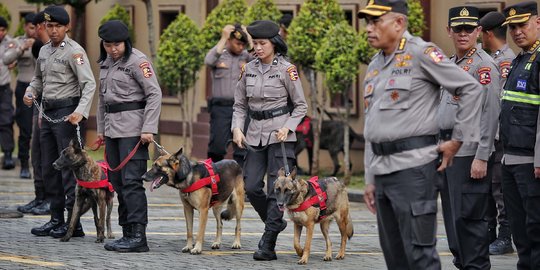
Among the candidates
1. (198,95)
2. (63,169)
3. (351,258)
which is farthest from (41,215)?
(198,95)

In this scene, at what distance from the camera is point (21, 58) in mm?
21234

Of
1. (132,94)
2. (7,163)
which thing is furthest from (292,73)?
(7,163)

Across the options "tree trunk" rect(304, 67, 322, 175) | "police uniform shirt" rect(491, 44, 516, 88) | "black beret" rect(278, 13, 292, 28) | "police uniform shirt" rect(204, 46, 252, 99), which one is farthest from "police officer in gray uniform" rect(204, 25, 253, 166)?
"police uniform shirt" rect(491, 44, 516, 88)

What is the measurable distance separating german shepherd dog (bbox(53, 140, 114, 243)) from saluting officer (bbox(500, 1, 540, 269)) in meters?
4.19

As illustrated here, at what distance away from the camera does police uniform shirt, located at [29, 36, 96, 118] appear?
1304 centimetres

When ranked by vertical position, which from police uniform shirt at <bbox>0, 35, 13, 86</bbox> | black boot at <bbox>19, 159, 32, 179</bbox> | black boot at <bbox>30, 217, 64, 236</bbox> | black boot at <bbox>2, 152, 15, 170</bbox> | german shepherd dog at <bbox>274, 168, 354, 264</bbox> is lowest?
black boot at <bbox>2, 152, 15, 170</bbox>

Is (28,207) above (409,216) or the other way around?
the other way around

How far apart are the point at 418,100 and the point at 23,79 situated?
14029 mm

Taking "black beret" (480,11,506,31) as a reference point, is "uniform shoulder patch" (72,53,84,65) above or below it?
below

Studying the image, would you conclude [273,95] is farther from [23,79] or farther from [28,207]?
[23,79]

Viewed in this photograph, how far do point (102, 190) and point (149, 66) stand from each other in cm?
135

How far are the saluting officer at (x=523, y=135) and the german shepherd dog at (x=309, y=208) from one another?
2.03 metres

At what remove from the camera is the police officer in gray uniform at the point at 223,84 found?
1716cm

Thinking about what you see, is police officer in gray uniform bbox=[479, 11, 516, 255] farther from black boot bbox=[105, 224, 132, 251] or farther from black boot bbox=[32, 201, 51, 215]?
black boot bbox=[32, 201, 51, 215]
